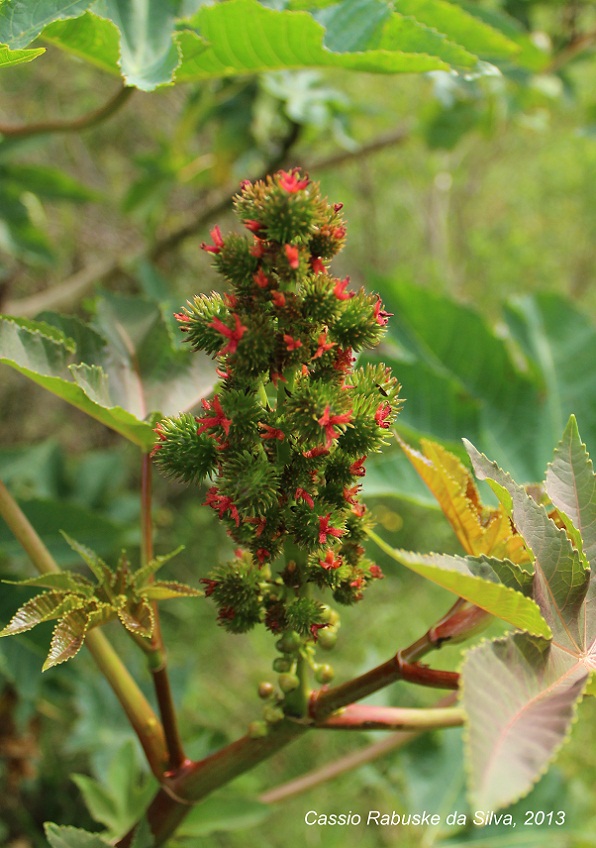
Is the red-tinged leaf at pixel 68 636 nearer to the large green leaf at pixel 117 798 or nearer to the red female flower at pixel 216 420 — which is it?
the red female flower at pixel 216 420

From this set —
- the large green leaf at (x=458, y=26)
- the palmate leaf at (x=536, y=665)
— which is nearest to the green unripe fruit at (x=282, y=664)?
the palmate leaf at (x=536, y=665)

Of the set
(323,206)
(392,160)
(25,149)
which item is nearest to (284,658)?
(323,206)

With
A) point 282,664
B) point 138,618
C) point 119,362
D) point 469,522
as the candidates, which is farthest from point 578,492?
point 119,362

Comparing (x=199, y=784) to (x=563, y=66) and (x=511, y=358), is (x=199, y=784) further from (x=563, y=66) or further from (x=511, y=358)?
(x=563, y=66)

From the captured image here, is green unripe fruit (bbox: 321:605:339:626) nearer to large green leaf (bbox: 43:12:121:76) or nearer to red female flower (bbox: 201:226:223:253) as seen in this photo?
red female flower (bbox: 201:226:223:253)

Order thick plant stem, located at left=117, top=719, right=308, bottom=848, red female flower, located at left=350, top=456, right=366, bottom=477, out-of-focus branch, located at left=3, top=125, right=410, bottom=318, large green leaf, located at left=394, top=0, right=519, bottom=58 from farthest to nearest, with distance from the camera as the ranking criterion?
out-of-focus branch, located at left=3, top=125, right=410, bottom=318, large green leaf, located at left=394, top=0, right=519, bottom=58, thick plant stem, located at left=117, top=719, right=308, bottom=848, red female flower, located at left=350, top=456, right=366, bottom=477

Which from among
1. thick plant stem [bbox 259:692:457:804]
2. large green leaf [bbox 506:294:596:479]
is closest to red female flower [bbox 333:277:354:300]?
thick plant stem [bbox 259:692:457:804]
